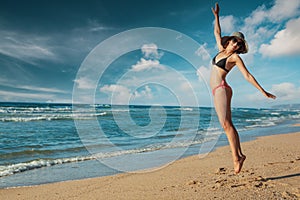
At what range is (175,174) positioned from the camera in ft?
19.2

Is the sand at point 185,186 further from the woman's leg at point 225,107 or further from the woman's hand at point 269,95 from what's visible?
the woman's hand at point 269,95

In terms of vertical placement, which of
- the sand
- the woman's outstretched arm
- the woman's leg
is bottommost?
the sand

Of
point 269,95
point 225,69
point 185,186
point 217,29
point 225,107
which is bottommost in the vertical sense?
point 185,186

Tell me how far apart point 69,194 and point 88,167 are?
2620mm

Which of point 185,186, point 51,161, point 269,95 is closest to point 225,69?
point 269,95

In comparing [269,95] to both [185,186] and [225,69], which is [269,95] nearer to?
[225,69]

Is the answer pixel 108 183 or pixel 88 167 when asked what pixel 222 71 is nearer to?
pixel 108 183

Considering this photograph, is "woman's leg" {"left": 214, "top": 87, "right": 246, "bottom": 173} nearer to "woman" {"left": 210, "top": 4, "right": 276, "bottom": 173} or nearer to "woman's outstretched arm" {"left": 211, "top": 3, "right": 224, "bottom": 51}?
"woman" {"left": 210, "top": 4, "right": 276, "bottom": 173}

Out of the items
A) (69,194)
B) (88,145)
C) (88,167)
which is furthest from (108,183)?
(88,145)

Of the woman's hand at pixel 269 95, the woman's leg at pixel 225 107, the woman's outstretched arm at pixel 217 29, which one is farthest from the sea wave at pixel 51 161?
the woman's hand at pixel 269 95

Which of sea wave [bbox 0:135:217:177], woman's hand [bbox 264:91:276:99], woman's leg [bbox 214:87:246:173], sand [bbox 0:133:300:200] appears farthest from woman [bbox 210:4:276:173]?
sea wave [bbox 0:135:217:177]

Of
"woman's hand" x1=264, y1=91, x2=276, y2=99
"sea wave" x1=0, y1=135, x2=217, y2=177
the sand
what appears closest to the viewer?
"woman's hand" x1=264, y1=91, x2=276, y2=99

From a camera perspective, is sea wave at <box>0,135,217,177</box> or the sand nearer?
the sand

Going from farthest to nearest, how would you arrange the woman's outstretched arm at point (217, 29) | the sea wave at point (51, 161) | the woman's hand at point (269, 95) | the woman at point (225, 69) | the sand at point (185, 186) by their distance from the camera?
the sea wave at point (51, 161), the sand at point (185, 186), the woman's outstretched arm at point (217, 29), the woman at point (225, 69), the woman's hand at point (269, 95)
